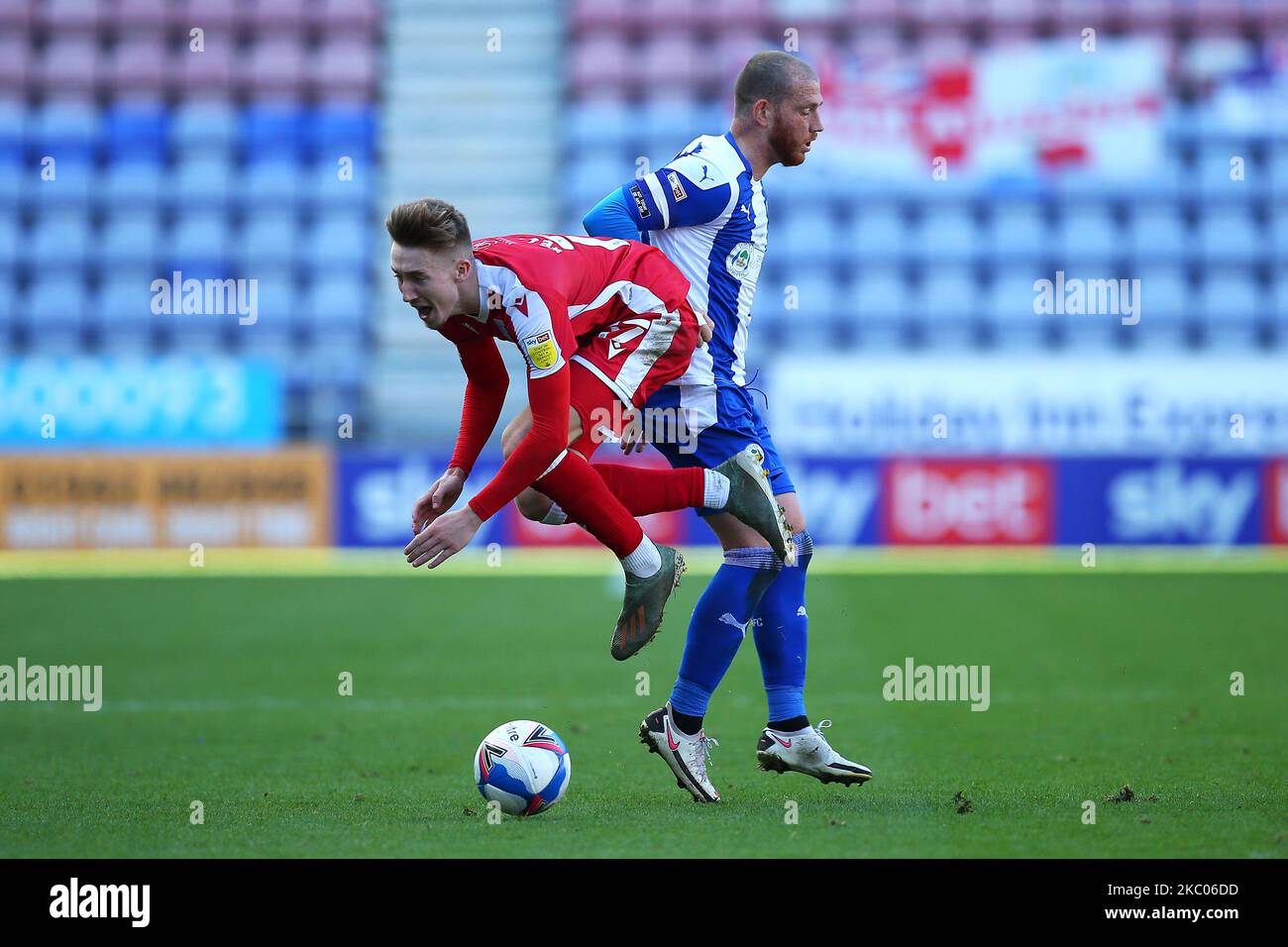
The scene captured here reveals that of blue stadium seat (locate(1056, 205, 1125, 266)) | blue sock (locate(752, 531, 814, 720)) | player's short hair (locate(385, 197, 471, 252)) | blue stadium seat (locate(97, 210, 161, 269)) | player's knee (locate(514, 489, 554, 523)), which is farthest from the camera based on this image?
blue stadium seat (locate(97, 210, 161, 269))

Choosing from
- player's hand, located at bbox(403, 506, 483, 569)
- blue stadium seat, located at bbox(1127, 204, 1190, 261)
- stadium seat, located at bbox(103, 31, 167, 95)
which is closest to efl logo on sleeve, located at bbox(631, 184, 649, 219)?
player's hand, located at bbox(403, 506, 483, 569)

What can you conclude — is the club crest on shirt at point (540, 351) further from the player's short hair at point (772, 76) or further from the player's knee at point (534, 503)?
the player's short hair at point (772, 76)

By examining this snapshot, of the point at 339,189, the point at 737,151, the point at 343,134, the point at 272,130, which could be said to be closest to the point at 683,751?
the point at 737,151

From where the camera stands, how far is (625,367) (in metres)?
4.71

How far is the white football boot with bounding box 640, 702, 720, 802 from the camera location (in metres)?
4.61

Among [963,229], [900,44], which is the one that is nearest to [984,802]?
[963,229]

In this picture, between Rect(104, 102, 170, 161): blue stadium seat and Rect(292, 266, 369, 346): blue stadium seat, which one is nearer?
Rect(292, 266, 369, 346): blue stadium seat

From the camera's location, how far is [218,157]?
2025cm

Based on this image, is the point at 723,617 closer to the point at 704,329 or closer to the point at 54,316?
the point at 704,329

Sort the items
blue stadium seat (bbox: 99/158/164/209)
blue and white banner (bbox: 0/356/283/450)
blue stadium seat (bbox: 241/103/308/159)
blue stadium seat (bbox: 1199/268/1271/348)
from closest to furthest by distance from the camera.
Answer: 1. blue and white banner (bbox: 0/356/283/450)
2. blue stadium seat (bbox: 1199/268/1271/348)
3. blue stadium seat (bbox: 99/158/164/209)
4. blue stadium seat (bbox: 241/103/308/159)

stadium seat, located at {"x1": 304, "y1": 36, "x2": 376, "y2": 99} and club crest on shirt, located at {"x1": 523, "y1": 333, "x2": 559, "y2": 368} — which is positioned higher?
stadium seat, located at {"x1": 304, "y1": 36, "x2": 376, "y2": 99}

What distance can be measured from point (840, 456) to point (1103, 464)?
266cm

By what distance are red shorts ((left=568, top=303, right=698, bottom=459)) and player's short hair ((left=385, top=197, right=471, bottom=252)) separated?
59 cm

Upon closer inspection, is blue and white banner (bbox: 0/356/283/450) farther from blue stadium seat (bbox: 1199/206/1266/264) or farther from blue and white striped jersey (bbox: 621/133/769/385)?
blue and white striped jersey (bbox: 621/133/769/385)
